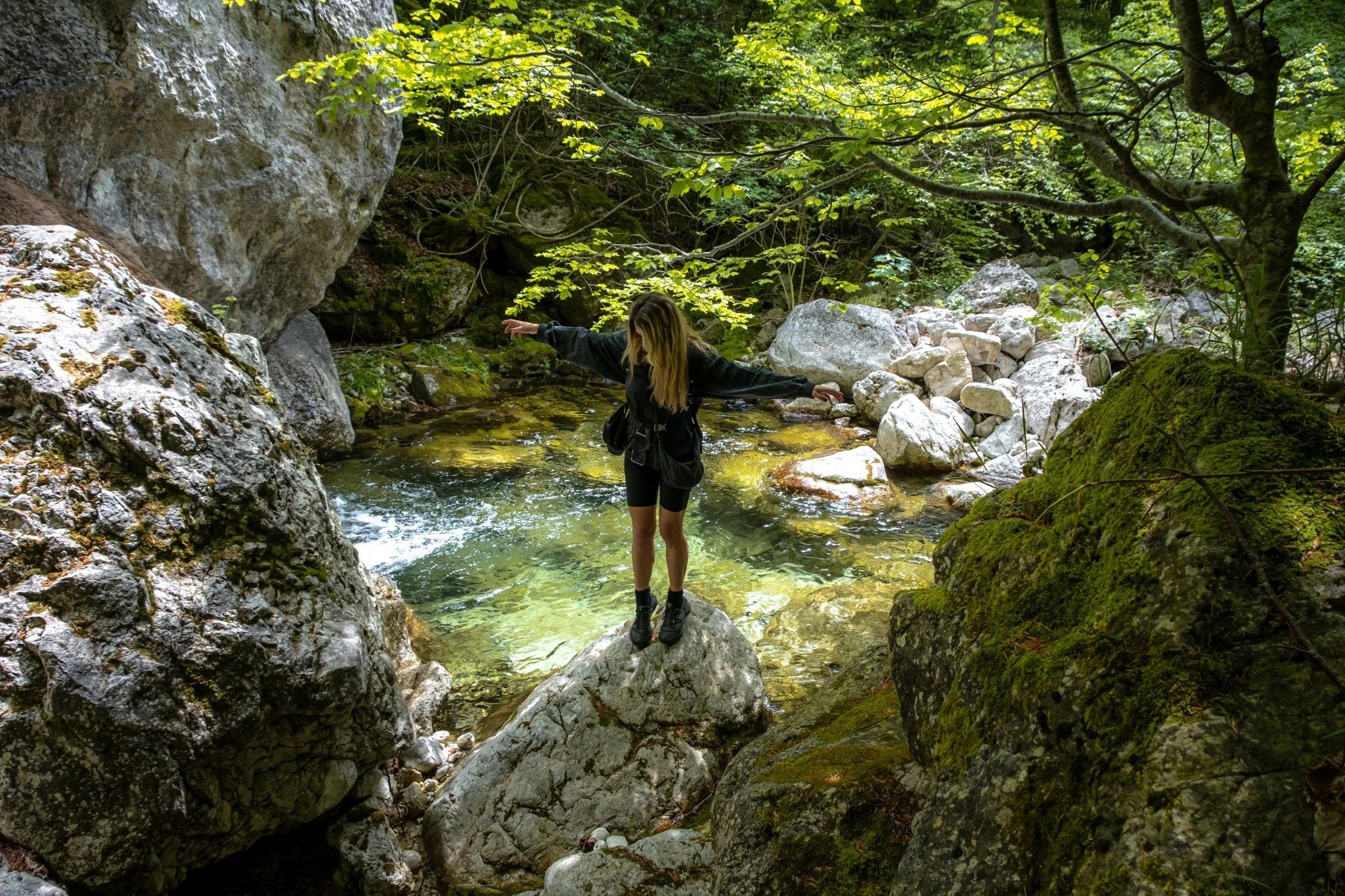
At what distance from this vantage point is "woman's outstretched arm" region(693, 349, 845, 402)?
12.0 ft

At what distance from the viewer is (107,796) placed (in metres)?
2.51

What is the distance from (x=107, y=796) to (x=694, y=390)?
119 inches

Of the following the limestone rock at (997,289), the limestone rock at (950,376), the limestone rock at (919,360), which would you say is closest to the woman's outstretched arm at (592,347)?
the limestone rock at (950,376)

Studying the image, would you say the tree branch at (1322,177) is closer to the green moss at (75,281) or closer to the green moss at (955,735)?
the green moss at (955,735)

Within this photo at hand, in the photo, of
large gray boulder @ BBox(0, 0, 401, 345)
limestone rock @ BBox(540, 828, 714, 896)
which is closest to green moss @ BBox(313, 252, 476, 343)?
large gray boulder @ BBox(0, 0, 401, 345)

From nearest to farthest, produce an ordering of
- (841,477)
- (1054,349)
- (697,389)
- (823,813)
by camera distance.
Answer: (823,813)
(697,389)
(841,477)
(1054,349)

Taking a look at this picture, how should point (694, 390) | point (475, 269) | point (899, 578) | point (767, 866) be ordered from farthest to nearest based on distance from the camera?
point (475, 269), point (899, 578), point (694, 390), point (767, 866)

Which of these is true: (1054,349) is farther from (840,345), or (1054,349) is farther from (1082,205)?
(1082,205)

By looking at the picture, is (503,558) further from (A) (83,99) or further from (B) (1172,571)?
(B) (1172,571)

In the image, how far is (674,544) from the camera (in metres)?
3.94

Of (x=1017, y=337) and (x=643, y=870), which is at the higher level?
(x=1017, y=337)

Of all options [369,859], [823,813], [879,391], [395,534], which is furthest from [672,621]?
[879,391]

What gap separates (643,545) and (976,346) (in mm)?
10088

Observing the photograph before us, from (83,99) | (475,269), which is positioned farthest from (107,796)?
(475,269)
